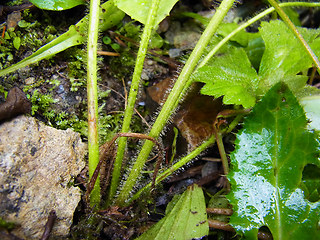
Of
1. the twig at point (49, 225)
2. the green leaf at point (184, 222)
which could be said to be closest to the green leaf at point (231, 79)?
the green leaf at point (184, 222)

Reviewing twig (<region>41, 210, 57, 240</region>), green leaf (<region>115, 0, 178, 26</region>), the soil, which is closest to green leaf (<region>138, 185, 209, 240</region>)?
the soil

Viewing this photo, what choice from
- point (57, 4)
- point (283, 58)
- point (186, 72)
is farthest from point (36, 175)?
point (283, 58)

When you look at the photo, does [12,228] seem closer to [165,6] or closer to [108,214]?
[108,214]

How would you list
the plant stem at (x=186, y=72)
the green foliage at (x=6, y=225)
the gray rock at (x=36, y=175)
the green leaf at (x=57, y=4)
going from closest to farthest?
the green foliage at (x=6, y=225), the gray rock at (x=36, y=175), the plant stem at (x=186, y=72), the green leaf at (x=57, y=4)

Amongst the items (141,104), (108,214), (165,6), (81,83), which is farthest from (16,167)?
(165,6)

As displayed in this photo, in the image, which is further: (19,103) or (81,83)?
(81,83)

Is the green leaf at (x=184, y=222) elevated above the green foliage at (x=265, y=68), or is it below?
below

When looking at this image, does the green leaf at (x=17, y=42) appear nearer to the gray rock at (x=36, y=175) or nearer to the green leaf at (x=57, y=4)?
the green leaf at (x=57, y=4)
